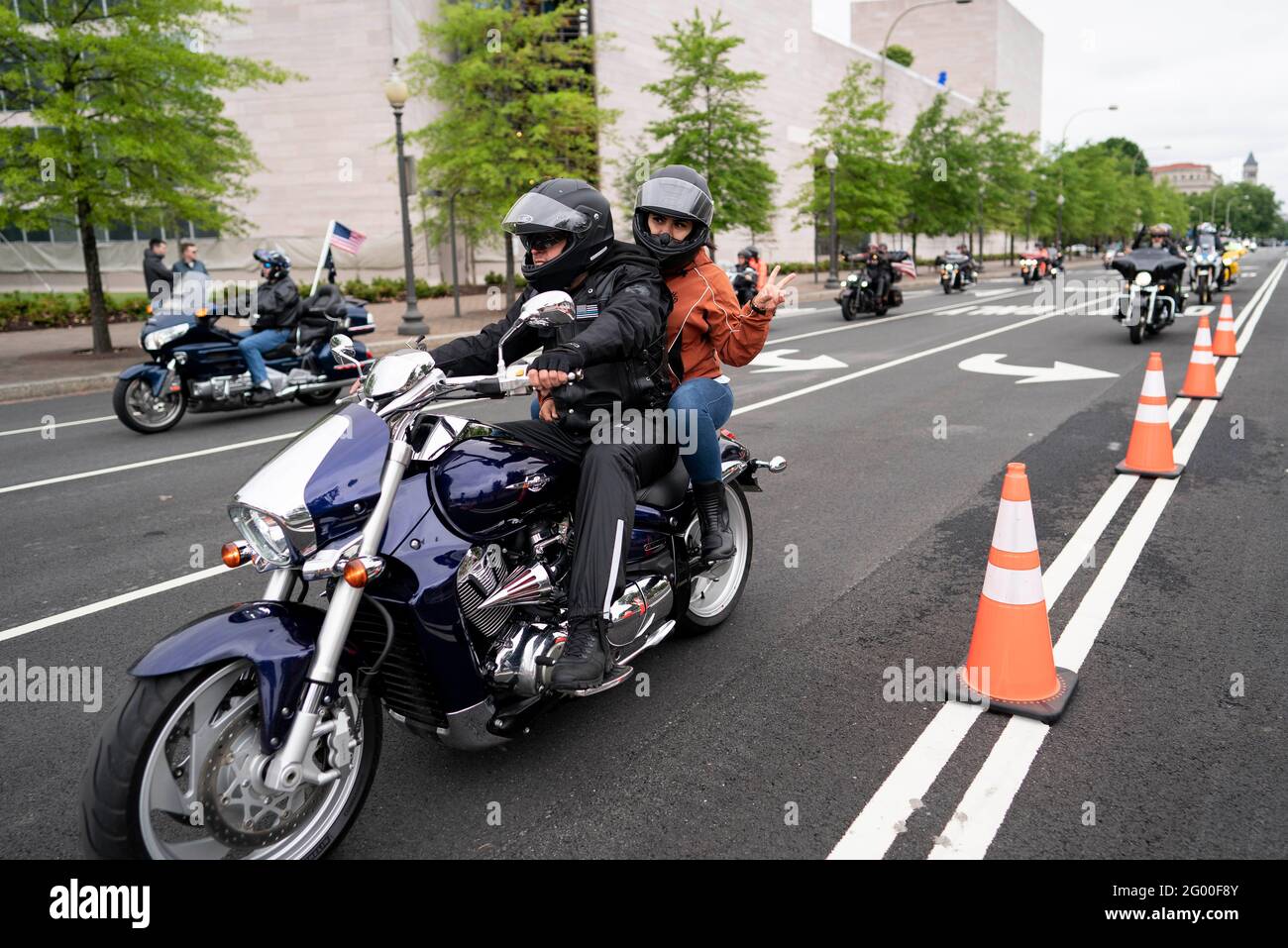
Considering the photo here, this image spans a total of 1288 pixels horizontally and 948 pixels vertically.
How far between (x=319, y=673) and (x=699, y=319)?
7.28 feet

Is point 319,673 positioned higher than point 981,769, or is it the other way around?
point 319,673

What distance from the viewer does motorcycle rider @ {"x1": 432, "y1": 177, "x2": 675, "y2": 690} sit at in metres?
3.26

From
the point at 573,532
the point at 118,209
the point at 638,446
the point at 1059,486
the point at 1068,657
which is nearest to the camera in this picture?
the point at 573,532

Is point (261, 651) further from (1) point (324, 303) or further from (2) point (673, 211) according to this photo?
(1) point (324, 303)

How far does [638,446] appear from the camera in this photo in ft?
12.1

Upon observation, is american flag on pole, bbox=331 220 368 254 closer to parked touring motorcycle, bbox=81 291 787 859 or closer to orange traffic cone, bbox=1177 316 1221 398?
parked touring motorcycle, bbox=81 291 787 859

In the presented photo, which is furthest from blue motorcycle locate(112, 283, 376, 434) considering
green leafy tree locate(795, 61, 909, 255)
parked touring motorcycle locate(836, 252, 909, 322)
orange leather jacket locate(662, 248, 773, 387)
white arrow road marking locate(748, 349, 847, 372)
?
green leafy tree locate(795, 61, 909, 255)

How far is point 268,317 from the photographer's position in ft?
36.9

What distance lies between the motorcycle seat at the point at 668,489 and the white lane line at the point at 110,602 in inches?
115

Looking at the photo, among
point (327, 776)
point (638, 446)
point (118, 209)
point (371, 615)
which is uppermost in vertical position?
point (118, 209)

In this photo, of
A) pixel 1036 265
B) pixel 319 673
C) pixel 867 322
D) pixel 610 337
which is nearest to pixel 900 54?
pixel 1036 265
